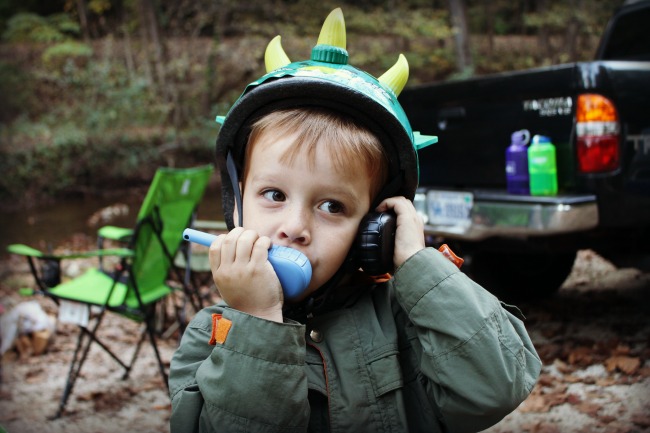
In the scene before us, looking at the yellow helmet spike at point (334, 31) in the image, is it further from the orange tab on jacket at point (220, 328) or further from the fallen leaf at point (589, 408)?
the fallen leaf at point (589, 408)

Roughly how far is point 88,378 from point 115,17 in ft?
60.0

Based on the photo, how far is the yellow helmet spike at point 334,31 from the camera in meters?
1.57

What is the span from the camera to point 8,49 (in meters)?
18.0

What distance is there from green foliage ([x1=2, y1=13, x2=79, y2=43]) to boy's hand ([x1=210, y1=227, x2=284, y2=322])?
19.3 metres

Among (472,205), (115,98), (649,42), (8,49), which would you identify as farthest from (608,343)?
(8,49)

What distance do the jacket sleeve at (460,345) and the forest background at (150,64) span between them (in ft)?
41.8

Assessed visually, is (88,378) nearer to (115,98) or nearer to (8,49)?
(115,98)

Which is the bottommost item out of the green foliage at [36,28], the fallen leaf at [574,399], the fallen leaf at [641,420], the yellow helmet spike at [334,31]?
the fallen leaf at [574,399]

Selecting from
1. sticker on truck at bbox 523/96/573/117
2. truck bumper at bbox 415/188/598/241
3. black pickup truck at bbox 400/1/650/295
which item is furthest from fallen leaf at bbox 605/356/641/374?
sticker on truck at bbox 523/96/573/117

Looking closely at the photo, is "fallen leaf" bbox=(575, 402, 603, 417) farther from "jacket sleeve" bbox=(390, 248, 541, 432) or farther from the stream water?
the stream water

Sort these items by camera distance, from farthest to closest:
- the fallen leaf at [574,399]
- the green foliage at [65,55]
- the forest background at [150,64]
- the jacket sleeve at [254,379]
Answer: the green foliage at [65,55] → the forest background at [150,64] → the fallen leaf at [574,399] → the jacket sleeve at [254,379]

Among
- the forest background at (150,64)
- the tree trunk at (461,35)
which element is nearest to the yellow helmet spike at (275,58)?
the forest background at (150,64)

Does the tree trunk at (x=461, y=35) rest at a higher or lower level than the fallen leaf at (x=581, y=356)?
higher

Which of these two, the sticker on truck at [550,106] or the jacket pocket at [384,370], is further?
the sticker on truck at [550,106]
